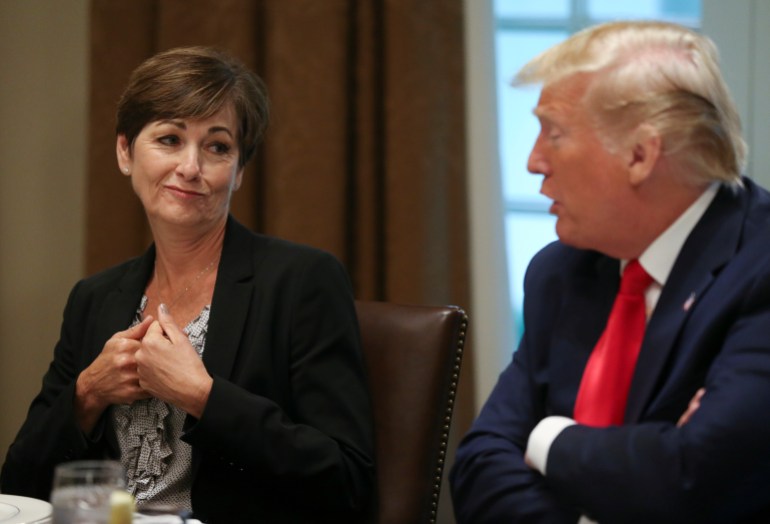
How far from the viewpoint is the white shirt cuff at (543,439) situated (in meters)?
1.57

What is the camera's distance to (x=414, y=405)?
199cm

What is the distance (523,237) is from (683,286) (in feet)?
4.98

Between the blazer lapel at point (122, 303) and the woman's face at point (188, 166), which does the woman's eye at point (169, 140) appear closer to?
the woman's face at point (188, 166)

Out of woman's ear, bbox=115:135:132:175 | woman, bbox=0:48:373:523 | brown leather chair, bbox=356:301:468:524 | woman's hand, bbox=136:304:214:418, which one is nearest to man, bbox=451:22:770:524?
brown leather chair, bbox=356:301:468:524

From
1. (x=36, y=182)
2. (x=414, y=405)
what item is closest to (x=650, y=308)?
(x=414, y=405)

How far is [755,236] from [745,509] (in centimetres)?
41

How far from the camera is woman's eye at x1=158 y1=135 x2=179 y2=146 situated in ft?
7.16

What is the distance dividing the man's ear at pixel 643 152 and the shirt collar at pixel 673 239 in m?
0.10

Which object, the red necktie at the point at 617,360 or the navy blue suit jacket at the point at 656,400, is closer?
the navy blue suit jacket at the point at 656,400

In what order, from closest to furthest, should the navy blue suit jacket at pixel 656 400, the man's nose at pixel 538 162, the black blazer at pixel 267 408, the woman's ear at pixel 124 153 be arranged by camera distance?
the navy blue suit jacket at pixel 656 400
the man's nose at pixel 538 162
the black blazer at pixel 267 408
the woman's ear at pixel 124 153

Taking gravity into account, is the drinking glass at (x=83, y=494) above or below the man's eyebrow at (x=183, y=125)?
below

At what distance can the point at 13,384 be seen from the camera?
3.56m

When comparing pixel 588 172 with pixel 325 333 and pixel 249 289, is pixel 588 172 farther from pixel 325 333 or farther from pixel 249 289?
pixel 249 289

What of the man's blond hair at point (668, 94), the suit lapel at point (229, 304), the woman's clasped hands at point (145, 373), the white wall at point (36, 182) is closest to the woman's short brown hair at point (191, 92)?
the suit lapel at point (229, 304)
